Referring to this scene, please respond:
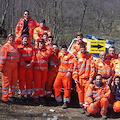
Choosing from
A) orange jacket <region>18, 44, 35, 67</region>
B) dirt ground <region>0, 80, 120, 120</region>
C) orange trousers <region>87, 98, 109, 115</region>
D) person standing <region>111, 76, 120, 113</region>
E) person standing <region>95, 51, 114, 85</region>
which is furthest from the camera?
orange jacket <region>18, 44, 35, 67</region>

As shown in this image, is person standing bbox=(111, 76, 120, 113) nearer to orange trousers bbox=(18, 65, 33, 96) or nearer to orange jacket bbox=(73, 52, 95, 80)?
orange jacket bbox=(73, 52, 95, 80)

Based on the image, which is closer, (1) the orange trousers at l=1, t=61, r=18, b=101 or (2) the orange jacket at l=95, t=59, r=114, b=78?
(1) the orange trousers at l=1, t=61, r=18, b=101

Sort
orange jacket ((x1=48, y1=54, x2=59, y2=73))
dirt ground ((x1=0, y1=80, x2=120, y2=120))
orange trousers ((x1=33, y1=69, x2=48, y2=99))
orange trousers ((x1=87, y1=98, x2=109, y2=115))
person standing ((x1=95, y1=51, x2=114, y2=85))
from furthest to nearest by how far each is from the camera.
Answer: orange jacket ((x1=48, y1=54, x2=59, y2=73)) < orange trousers ((x1=33, y1=69, x2=48, y2=99)) < person standing ((x1=95, y1=51, x2=114, y2=85)) < orange trousers ((x1=87, y1=98, x2=109, y2=115)) < dirt ground ((x1=0, y1=80, x2=120, y2=120))

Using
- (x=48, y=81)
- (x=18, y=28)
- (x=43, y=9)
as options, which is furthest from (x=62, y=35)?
(x=48, y=81)

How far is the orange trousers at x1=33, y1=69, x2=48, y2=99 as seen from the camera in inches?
262

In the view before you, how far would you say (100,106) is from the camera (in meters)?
6.24

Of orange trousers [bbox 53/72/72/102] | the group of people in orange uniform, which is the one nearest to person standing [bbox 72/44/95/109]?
the group of people in orange uniform

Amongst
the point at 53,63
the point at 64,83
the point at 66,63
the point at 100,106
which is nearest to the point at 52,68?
the point at 53,63

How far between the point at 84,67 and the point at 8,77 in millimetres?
2170

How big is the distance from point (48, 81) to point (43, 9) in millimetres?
15340

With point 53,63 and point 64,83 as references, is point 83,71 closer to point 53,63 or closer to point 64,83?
point 64,83

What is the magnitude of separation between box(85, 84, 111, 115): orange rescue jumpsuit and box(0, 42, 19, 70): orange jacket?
88.6 inches

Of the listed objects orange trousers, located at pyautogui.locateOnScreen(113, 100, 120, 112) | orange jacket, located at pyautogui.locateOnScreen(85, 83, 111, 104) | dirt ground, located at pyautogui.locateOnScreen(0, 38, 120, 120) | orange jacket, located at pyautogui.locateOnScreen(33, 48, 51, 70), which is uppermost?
orange jacket, located at pyautogui.locateOnScreen(33, 48, 51, 70)

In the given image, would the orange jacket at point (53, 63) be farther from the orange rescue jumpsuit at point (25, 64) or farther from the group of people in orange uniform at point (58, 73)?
the orange rescue jumpsuit at point (25, 64)
